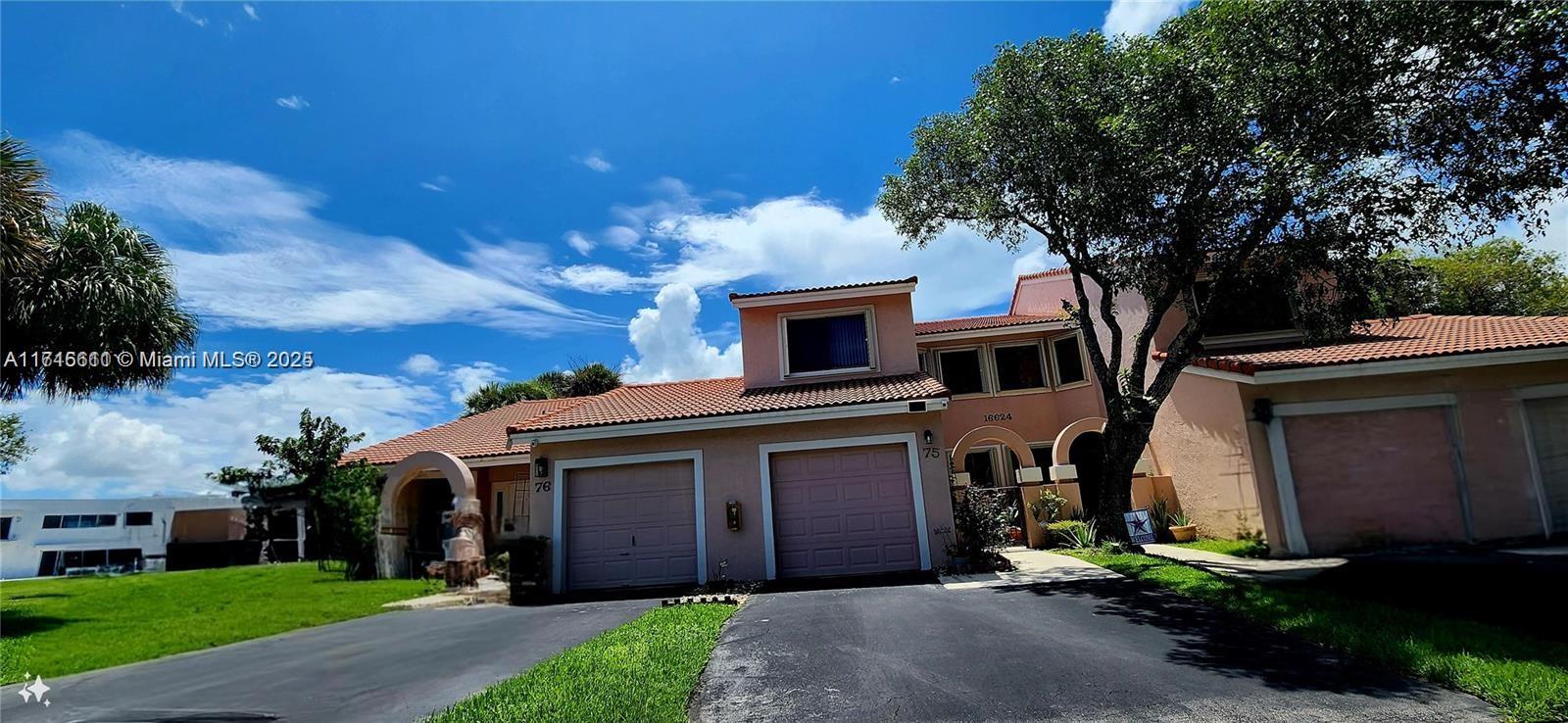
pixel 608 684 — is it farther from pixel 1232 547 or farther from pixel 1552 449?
pixel 1552 449

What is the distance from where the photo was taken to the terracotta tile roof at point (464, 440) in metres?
19.0

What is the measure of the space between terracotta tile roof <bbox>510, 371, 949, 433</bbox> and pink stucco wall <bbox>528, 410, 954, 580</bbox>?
43 cm

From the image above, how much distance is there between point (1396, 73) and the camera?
897 centimetres

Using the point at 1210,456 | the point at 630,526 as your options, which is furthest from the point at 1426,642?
the point at 630,526

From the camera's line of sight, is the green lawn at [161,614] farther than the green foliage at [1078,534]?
No

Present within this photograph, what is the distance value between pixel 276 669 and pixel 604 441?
22.3ft

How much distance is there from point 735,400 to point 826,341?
2.81 metres

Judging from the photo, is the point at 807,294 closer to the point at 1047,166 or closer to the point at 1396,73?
the point at 1047,166

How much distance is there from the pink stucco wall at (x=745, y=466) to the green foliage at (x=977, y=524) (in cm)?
30

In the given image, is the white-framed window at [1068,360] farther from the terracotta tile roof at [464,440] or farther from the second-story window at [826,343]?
the terracotta tile roof at [464,440]

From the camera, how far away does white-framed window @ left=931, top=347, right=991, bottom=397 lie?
2152cm

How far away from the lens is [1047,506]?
16797mm

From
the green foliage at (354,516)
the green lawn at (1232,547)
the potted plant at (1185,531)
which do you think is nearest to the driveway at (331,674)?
the green foliage at (354,516)

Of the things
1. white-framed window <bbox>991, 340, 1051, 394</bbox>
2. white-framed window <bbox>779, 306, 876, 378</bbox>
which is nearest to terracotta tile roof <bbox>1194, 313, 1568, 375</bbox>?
white-framed window <bbox>991, 340, 1051, 394</bbox>
